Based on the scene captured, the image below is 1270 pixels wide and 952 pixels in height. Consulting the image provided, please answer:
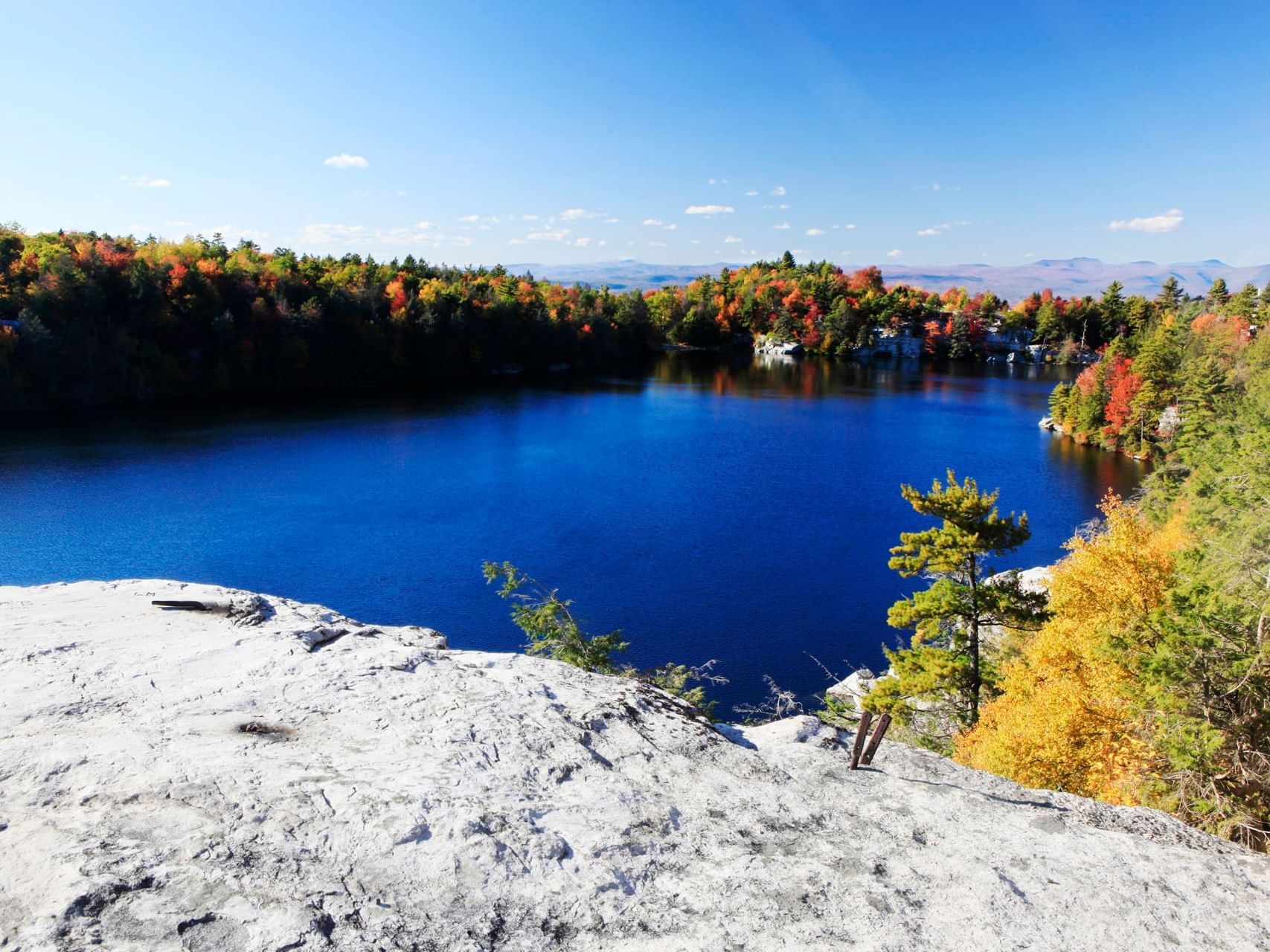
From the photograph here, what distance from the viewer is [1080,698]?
15.0 metres

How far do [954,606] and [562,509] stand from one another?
25386 mm

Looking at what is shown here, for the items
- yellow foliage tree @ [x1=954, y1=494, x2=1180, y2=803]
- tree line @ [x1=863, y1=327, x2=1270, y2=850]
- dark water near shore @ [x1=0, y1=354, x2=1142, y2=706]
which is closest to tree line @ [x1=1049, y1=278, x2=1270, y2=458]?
dark water near shore @ [x1=0, y1=354, x2=1142, y2=706]

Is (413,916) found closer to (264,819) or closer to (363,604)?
(264,819)

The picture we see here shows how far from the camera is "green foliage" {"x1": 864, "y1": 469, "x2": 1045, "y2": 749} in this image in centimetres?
1745

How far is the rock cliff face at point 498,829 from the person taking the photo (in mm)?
5207

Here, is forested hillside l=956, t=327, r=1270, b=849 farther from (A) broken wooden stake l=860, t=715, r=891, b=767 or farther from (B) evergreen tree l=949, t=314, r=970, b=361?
(B) evergreen tree l=949, t=314, r=970, b=361

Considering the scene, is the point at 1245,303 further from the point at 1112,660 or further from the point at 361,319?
the point at 361,319

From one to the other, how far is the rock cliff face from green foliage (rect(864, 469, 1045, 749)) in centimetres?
1028

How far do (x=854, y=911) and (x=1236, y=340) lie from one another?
7703 cm

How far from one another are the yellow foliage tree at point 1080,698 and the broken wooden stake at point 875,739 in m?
7.67

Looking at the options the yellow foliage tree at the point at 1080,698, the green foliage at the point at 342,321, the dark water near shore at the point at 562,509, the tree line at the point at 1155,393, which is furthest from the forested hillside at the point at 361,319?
the yellow foliage tree at the point at 1080,698

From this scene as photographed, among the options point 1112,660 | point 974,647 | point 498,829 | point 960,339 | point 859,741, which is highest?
point 960,339

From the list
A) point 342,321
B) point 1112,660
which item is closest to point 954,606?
point 1112,660

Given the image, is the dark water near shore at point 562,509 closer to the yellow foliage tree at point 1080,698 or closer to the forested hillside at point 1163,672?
the yellow foliage tree at point 1080,698
